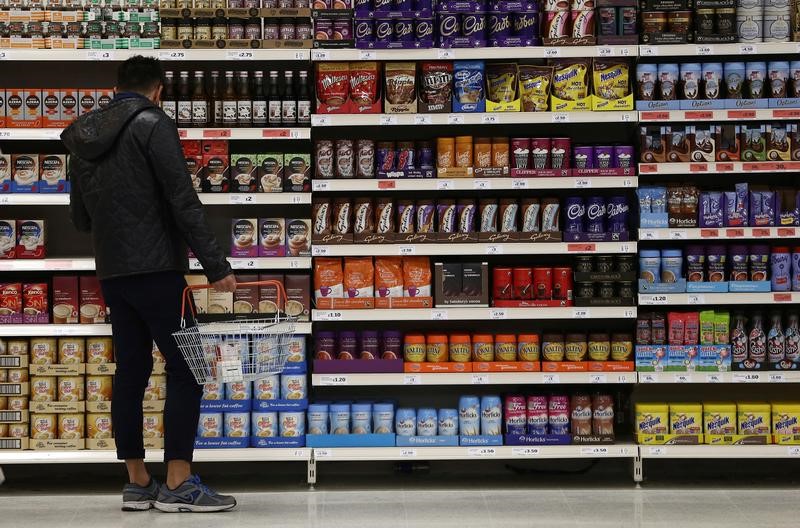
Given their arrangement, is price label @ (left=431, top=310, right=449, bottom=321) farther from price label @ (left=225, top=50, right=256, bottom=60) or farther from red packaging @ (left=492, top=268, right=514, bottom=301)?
price label @ (left=225, top=50, right=256, bottom=60)

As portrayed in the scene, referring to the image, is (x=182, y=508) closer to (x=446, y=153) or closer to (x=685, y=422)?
(x=446, y=153)

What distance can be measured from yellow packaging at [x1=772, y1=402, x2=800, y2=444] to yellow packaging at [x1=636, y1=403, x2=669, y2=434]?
515mm

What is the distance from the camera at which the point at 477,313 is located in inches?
191

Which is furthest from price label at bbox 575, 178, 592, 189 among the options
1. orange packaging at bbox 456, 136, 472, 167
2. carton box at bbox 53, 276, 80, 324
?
carton box at bbox 53, 276, 80, 324

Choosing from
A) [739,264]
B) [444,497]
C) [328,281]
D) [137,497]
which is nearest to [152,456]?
[137,497]

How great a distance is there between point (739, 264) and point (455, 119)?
1.50m

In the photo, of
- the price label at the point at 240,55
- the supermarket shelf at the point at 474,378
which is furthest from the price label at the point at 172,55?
the supermarket shelf at the point at 474,378

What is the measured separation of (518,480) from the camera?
505 cm

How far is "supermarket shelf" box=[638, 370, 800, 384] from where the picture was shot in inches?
190

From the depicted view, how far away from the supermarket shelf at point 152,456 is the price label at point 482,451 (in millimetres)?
752

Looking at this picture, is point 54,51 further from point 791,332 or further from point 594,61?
point 791,332

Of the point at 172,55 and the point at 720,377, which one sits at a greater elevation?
the point at 172,55

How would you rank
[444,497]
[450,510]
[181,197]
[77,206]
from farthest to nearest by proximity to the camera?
[444,497]
[450,510]
[77,206]
[181,197]

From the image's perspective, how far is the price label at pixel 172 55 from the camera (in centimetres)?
477
